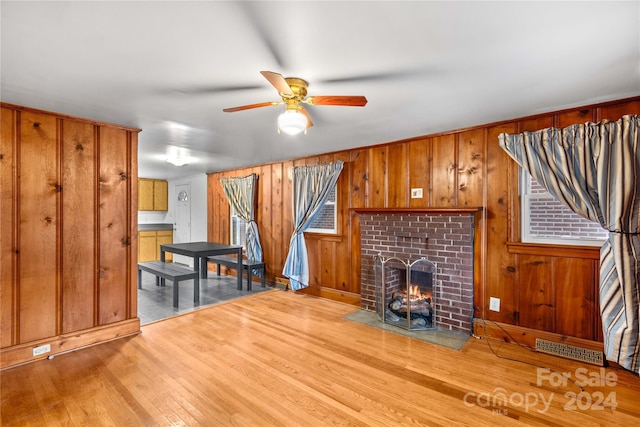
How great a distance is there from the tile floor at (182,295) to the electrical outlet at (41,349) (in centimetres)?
86

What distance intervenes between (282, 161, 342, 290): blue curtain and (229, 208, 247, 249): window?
5.49 feet

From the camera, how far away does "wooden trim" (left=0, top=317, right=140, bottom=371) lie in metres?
2.41

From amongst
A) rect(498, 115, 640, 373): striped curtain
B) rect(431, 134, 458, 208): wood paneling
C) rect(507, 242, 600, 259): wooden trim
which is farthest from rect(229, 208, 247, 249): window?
rect(498, 115, 640, 373): striped curtain

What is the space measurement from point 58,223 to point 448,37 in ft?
11.1

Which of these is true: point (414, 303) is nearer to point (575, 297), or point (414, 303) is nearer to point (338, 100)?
point (575, 297)

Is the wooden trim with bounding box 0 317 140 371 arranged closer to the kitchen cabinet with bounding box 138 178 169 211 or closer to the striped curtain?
the striped curtain

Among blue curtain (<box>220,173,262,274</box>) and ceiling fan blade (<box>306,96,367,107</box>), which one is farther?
blue curtain (<box>220,173,262,274</box>)

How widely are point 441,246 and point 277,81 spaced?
8.32 ft

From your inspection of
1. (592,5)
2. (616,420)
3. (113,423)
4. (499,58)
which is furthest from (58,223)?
(616,420)

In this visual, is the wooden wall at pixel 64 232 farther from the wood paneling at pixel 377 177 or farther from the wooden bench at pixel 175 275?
the wood paneling at pixel 377 177

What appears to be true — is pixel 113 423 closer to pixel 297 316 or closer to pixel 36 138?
pixel 297 316

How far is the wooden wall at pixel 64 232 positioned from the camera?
95.5 inches

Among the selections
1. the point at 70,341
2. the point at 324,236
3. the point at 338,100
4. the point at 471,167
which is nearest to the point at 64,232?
the point at 70,341

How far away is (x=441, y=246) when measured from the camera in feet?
10.7
